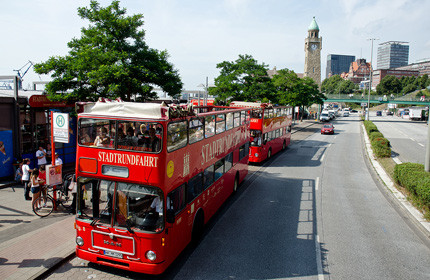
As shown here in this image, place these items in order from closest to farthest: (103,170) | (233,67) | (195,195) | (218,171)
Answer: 1. (103,170)
2. (195,195)
3. (218,171)
4. (233,67)

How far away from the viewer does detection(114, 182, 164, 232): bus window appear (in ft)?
22.6

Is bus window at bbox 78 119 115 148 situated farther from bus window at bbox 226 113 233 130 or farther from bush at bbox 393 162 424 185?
bush at bbox 393 162 424 185

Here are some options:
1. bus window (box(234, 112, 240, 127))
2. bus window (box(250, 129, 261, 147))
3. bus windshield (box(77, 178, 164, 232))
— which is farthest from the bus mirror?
bus window (box(250, 129, 261, 147))

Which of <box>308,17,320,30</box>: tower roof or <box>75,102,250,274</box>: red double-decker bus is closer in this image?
<box>75,102,250,274</box>: red double-decker bus

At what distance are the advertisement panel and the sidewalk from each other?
2.81 meters

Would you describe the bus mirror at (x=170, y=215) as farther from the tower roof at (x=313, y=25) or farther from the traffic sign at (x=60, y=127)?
the tower roof at (x=313, y=25)

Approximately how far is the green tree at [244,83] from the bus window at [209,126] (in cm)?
2033

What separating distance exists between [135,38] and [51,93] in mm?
4608

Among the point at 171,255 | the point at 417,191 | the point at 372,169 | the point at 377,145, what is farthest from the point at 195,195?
the point at 377,145

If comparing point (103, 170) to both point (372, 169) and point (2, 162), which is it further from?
point (372, 169)

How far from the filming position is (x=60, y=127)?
11000 mm

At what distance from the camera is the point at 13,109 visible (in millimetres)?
14719

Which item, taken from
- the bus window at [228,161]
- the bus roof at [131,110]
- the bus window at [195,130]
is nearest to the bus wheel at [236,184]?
the bus window at [228,161]

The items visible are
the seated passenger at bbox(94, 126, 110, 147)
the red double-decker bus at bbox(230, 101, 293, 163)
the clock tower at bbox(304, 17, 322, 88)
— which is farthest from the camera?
the clock tower at bbox(304, 17, 322, 88)
